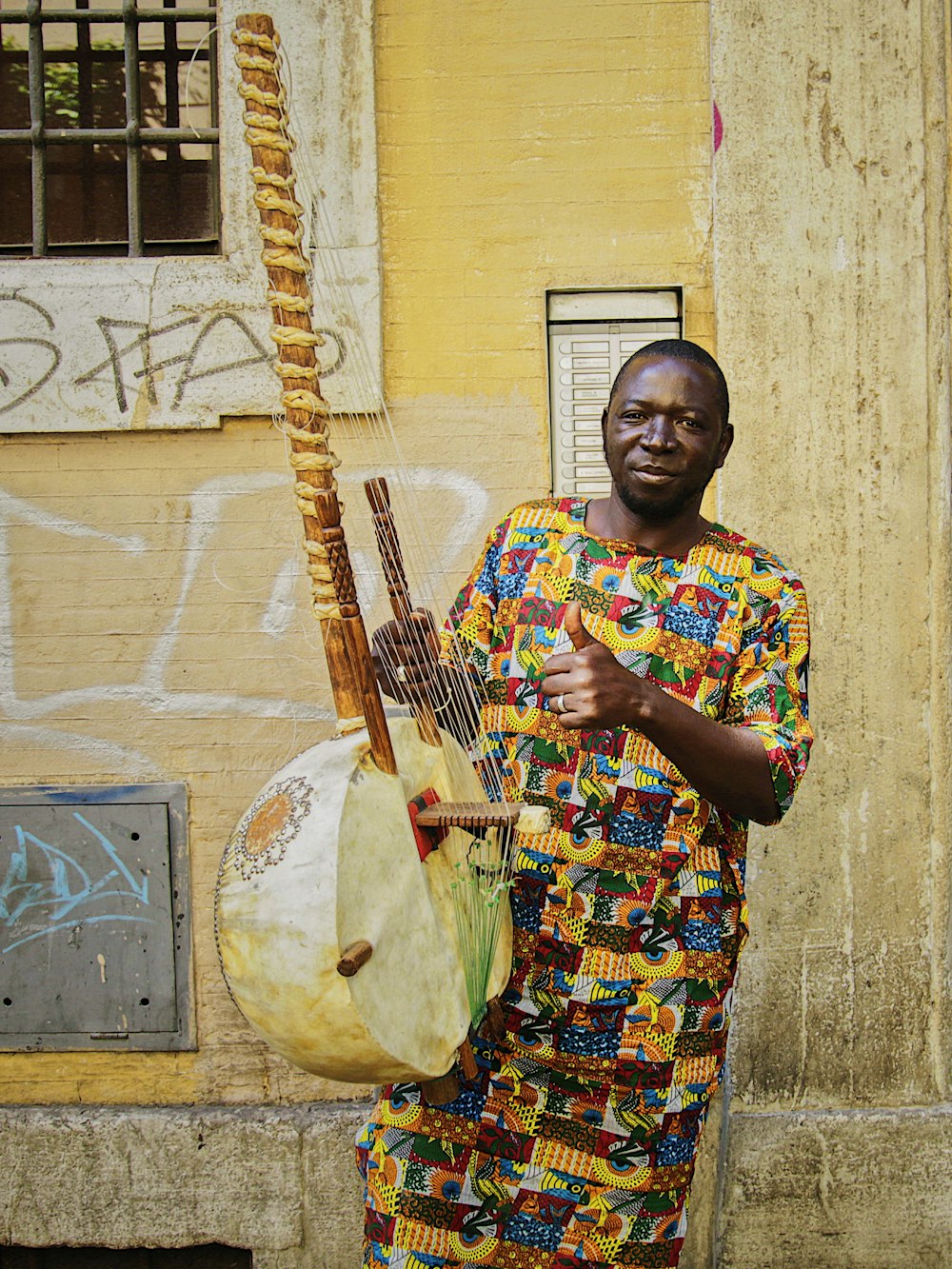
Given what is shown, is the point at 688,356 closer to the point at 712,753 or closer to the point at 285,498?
the point at 712,753

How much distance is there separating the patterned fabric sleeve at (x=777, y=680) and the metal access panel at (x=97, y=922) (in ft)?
5.69

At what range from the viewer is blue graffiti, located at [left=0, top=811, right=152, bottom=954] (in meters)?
3.26

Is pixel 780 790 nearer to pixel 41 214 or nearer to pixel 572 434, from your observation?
pixel 572 434

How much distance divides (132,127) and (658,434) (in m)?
2.09

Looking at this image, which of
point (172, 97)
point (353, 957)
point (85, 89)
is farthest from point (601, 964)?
point (85, 89)

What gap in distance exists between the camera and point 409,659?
2.08 metres

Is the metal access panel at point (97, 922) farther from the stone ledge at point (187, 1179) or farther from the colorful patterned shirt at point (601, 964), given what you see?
the colorful patterned shirt at point (601, 964)

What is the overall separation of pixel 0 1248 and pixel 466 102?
345 centimetres

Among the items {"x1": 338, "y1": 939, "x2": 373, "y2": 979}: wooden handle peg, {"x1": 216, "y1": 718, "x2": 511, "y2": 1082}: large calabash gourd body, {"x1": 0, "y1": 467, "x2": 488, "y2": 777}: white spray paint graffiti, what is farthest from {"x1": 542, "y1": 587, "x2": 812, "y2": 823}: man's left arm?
{"x1": 0, "y1": 467, "x2": 488, "y2": 777}: white spray paint graffiti

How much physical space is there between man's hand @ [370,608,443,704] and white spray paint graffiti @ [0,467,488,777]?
3.69 feet

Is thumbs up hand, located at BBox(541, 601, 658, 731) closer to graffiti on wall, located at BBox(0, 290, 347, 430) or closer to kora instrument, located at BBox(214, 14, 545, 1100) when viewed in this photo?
kora instrument, located at BBox(214, 14, 545, 1100)

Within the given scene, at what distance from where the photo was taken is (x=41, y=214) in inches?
134

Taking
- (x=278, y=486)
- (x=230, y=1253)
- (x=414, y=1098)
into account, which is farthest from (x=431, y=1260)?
(x=278, y=486)

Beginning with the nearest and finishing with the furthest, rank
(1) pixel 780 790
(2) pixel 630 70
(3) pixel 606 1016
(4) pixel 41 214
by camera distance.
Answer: (1) pixel 780 790 → (3) pixel 606 1016 → (2) pixel 630 70 → (4) pixel 41 214
